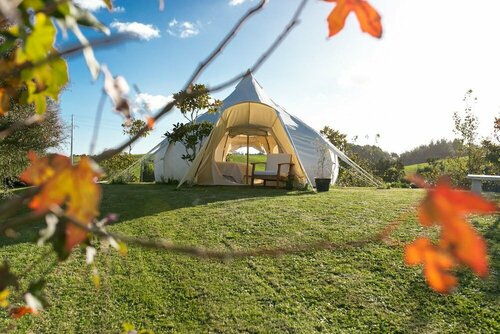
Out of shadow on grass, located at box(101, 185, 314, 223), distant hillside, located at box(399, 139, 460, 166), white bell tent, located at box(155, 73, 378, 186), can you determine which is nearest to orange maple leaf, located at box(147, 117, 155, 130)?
shadow on grass, located at box(101, 185, 314, 223)

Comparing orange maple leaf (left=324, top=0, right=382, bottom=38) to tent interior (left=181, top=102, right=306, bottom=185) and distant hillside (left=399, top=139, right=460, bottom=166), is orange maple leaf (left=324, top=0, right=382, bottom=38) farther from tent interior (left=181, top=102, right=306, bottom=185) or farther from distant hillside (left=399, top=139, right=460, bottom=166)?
distant hillside (left=399, top=139, right=460, bottom=166)

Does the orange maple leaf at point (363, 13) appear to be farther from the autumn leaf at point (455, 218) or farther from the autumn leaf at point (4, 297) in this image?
the autumn leaf at point (4, 297)

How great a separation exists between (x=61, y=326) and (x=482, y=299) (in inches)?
124

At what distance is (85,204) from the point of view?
39 cm

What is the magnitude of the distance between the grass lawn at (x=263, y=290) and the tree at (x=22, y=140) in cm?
354

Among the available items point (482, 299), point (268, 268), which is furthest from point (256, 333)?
point (482, 299)

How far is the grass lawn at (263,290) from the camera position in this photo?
9.07 feet

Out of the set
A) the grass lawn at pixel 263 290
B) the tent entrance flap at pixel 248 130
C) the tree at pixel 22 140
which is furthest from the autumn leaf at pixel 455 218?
the tent entrance flap at pixel 248 130

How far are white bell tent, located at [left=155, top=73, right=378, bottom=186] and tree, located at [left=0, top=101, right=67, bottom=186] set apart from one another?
3198mm

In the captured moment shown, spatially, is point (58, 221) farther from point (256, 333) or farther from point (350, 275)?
point (350, 275)

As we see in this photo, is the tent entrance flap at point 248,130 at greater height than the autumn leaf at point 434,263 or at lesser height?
greater

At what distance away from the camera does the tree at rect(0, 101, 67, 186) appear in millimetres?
7436

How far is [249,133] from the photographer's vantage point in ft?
38.2

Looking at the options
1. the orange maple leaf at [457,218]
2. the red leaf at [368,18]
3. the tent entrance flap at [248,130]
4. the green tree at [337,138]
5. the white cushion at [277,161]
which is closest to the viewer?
the orange maple leaf at [457,218]
